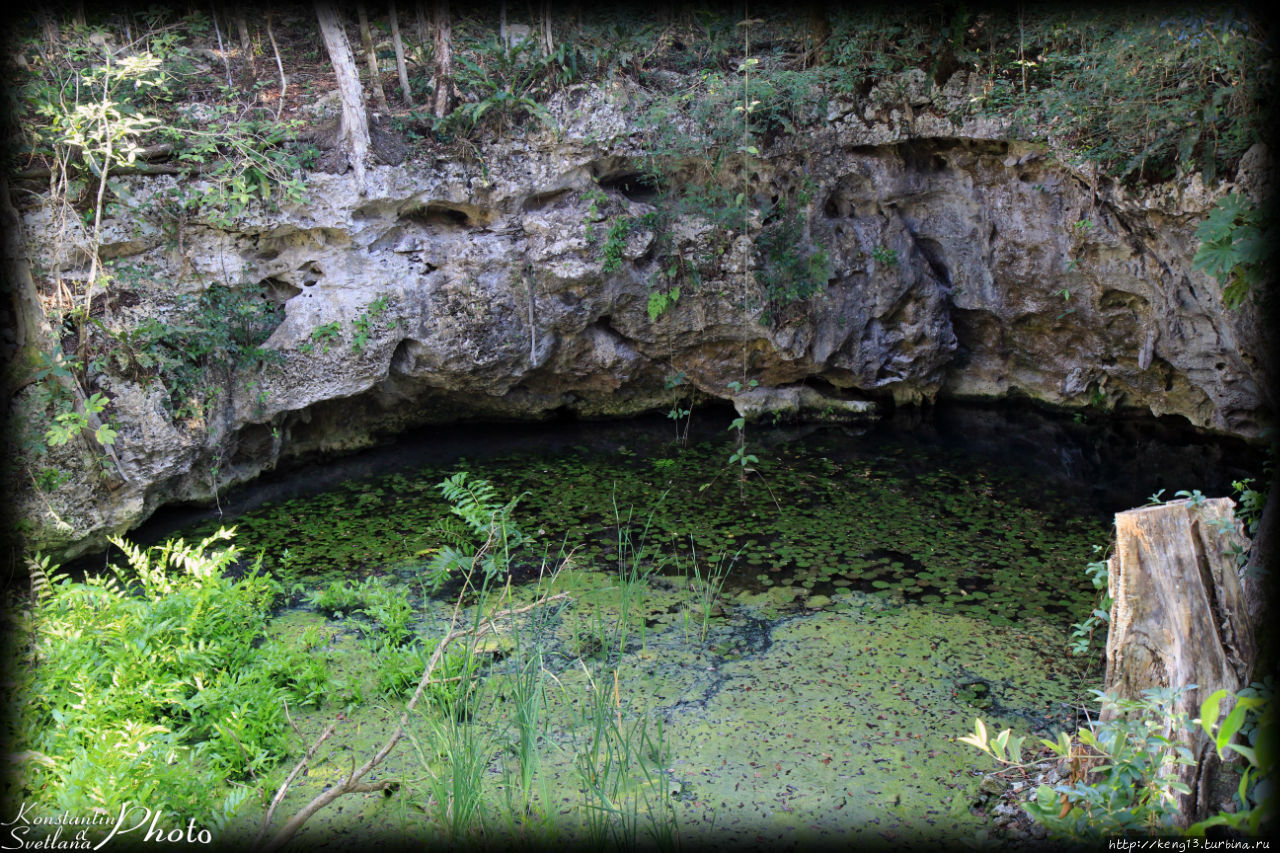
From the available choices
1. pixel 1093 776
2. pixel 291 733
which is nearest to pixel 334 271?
pixel 291 733

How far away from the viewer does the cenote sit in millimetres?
3027

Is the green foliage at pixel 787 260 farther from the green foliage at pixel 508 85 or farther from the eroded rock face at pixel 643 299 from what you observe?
the green foliage at pixel 508 85

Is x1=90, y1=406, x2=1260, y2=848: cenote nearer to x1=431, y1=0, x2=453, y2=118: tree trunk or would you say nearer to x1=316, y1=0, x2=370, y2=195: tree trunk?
x1=316, y1=0, x2=370, y2=195: tree trunk

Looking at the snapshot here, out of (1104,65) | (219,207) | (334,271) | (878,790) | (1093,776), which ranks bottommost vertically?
(878,790)

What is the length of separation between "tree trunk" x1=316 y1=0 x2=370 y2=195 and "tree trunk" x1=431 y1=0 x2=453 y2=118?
0.76 meters

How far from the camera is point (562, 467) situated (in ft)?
25.3

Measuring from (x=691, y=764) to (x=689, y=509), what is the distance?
324cm

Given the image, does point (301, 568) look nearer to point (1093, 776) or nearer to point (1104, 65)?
point (1093, 776)

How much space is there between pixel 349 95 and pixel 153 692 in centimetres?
547

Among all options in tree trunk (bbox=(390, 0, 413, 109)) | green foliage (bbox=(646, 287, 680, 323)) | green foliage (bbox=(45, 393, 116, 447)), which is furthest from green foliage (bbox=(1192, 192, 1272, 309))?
tree trunk (bbox=(390, 0, 413, 109))

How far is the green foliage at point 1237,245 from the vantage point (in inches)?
132

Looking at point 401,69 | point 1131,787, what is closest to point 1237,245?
point 1131,787

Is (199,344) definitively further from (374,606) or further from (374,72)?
(374,606)

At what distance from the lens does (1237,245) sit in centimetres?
352
